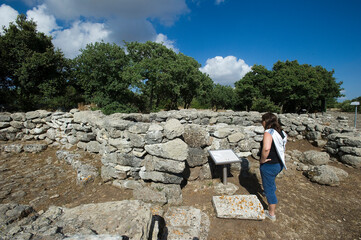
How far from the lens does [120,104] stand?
662 inches

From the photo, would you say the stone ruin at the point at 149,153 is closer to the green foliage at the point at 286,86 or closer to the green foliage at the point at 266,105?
the green foliage at the point at 266,105

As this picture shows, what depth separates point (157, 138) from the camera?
3996 mm

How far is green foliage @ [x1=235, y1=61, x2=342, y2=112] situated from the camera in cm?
2228

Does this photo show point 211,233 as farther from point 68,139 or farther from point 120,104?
point 120,104

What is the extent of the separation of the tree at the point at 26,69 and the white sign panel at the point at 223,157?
48.9 ft

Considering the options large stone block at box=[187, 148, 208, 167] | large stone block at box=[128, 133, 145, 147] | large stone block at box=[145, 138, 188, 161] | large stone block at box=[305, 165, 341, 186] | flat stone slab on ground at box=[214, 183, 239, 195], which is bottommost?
flat stone slab on ground at box=[214, 183, 239, 195]

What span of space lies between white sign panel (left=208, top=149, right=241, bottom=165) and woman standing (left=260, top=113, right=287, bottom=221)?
86cm

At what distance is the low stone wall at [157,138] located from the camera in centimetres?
405

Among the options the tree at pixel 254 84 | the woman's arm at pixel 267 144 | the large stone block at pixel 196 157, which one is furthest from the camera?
the tree at pixel 254 84

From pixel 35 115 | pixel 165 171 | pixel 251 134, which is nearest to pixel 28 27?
pixel 35 115

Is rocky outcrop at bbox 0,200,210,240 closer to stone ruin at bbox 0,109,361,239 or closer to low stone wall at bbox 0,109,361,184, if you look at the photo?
stone ruin at bbox 0,109,361,239

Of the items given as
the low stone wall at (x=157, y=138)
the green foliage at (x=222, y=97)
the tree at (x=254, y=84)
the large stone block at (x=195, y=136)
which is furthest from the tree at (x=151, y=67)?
the green foliage at (x=222, y=97)

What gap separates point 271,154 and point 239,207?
4.28ft

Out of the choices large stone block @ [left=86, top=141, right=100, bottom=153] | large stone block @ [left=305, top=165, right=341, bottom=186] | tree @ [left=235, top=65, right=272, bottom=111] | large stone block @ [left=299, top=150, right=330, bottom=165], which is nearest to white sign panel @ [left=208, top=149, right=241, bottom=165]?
large stone block @ [left=305, top=165, right=341, bottom=186]
